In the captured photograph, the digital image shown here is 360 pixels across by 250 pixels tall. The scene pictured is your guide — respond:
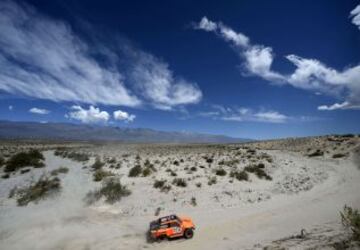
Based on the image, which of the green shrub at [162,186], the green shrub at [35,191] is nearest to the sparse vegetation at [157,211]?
the green shrub at [162,186]

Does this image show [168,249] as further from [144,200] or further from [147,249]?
[144,200]

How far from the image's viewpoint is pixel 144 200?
63.2 feet

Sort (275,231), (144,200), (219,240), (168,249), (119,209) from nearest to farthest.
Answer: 1. (168,249)
2. (219,240)
3. (275,231)
4. (119,209)
5. (144,200)

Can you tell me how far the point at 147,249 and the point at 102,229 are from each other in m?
3.92

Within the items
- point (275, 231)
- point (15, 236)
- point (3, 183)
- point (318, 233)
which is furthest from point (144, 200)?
point (3, 183)

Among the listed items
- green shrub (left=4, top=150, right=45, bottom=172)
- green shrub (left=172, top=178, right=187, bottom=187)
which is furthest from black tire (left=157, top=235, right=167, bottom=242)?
green shrub (left=4, top=150, right=45, bottom=172)

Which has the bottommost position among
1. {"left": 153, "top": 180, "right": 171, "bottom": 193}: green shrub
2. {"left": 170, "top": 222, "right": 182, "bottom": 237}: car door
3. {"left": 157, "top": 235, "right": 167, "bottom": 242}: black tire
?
{"left": 157, "top": 235, "right": 167, "bottom": 242}: black tire

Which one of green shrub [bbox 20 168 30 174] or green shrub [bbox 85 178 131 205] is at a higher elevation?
green shrub [bbox 20 168 30 174]

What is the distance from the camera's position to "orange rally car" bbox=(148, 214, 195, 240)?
12.8 m

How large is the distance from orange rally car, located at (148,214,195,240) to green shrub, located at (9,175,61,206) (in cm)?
1153

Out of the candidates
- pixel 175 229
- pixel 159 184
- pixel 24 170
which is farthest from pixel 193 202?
pixel 24 170

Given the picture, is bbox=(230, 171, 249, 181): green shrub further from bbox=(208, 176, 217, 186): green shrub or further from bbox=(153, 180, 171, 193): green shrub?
bbox=(153, 180, 171, 193): green shrub

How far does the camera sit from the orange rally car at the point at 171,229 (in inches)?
504

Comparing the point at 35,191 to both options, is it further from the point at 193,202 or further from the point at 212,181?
the point at 212,181
